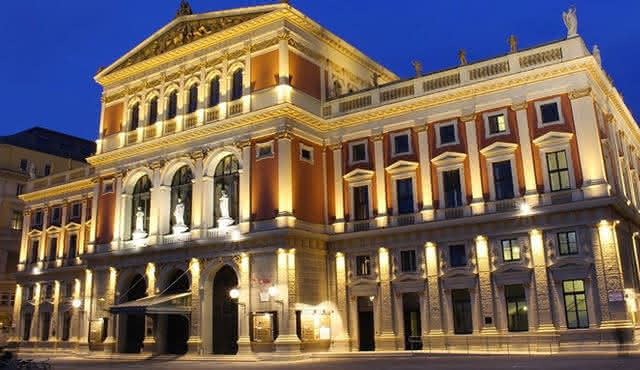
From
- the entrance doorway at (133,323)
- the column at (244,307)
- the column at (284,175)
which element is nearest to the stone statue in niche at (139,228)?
the entrance doorway at (133,323)

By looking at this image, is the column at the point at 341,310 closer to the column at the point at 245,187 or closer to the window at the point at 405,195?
the window at the point at 405,195

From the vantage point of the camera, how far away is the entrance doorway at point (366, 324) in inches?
1336

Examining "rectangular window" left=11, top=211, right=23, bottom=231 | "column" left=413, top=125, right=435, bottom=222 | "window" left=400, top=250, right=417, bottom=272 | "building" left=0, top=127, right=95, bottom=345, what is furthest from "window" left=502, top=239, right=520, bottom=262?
"rectangular window" left=11, top=211, right=23, bottom=231

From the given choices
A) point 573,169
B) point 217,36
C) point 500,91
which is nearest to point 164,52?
point 217,36

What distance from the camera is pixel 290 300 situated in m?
32.5

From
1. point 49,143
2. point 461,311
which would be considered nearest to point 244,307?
point 461,311

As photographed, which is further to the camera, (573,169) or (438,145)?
(438,145)

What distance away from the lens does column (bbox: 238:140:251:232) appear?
34.8m

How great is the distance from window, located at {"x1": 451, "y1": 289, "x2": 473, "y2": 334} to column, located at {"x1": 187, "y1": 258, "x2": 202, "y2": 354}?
1407cm

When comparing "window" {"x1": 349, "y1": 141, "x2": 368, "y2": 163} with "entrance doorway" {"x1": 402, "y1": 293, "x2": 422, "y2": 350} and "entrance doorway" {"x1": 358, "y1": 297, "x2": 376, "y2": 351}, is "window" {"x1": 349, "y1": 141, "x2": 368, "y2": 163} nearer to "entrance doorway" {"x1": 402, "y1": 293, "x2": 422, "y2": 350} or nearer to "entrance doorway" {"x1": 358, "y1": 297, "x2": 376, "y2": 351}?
"entrance doorway" {"x1": 358, "y1": 297, "x2": 376, "y2": 351}

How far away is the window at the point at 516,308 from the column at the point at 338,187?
10.1m

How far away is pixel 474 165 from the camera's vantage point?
106 feet

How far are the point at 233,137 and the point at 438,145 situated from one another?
39.0ft

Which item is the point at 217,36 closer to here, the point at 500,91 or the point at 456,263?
the point at 500,91
